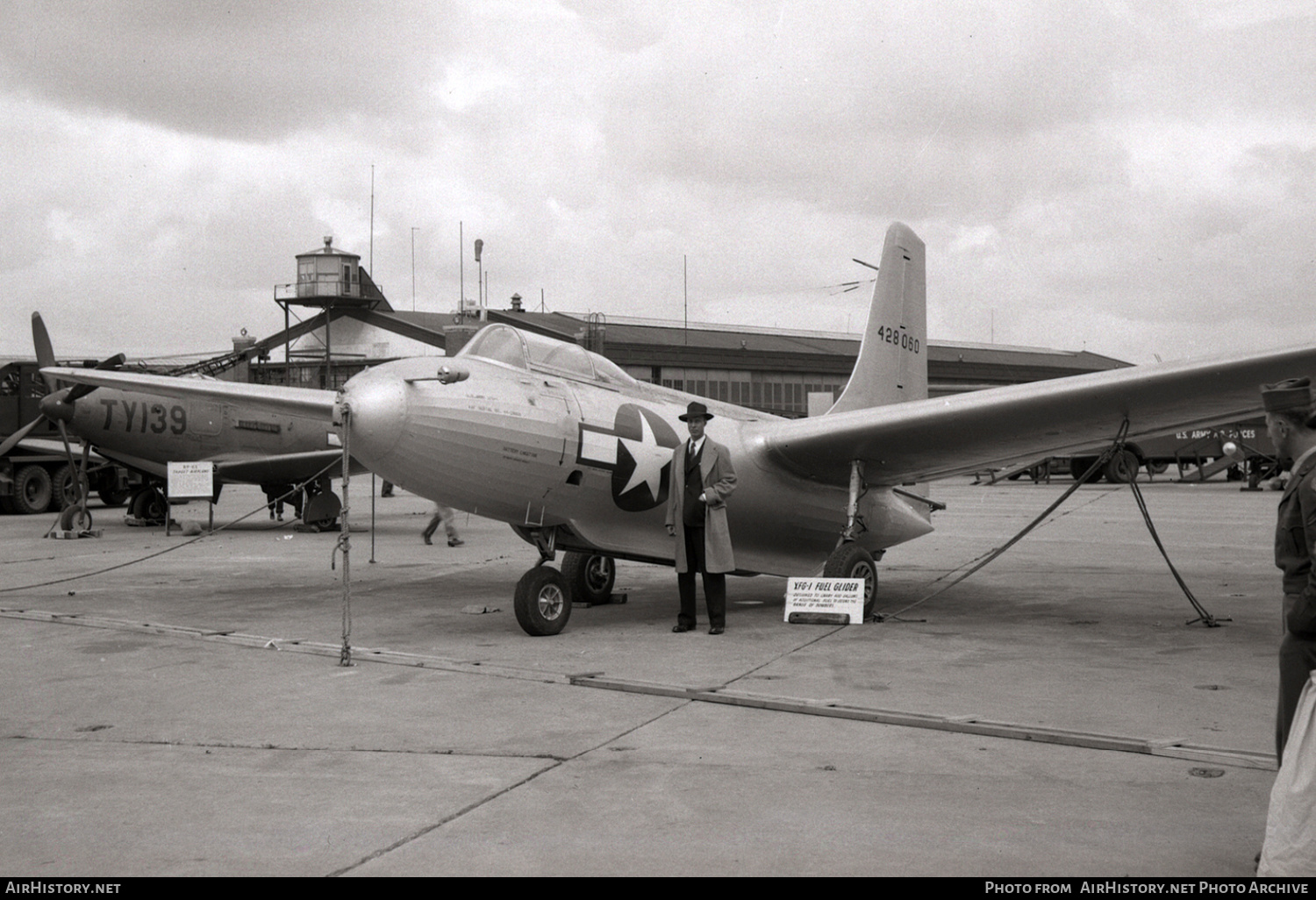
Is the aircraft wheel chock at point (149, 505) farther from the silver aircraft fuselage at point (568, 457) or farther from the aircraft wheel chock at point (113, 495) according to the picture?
the silver aircraft fuselage at point (568, 457)

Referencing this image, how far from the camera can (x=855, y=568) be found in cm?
1010

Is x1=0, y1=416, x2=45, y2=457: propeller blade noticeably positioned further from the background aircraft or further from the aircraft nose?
the aircraft nose

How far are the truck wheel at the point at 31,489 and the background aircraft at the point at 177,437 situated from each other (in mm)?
3244

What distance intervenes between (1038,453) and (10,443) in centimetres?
2014

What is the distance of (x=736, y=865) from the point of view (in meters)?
3.68

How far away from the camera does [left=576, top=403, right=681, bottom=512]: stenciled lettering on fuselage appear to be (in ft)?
30.6

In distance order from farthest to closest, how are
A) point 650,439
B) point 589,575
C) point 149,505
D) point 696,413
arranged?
point 149,505 < point 589,575 < point 650,439 < point 696,413

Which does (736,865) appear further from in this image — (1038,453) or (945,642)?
(1038,453)

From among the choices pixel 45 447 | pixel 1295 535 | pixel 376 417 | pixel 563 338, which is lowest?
pixel 1295 535

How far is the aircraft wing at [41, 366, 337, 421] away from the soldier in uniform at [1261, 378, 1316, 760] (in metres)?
8.08

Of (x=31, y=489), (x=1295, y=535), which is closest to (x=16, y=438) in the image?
(x=31, y=489)

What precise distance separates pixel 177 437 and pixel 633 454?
47.7 feet

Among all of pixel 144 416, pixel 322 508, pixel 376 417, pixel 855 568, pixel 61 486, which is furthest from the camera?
pixel 61 486

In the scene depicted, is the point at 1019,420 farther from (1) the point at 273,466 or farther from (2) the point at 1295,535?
(1) the point at 273,466
